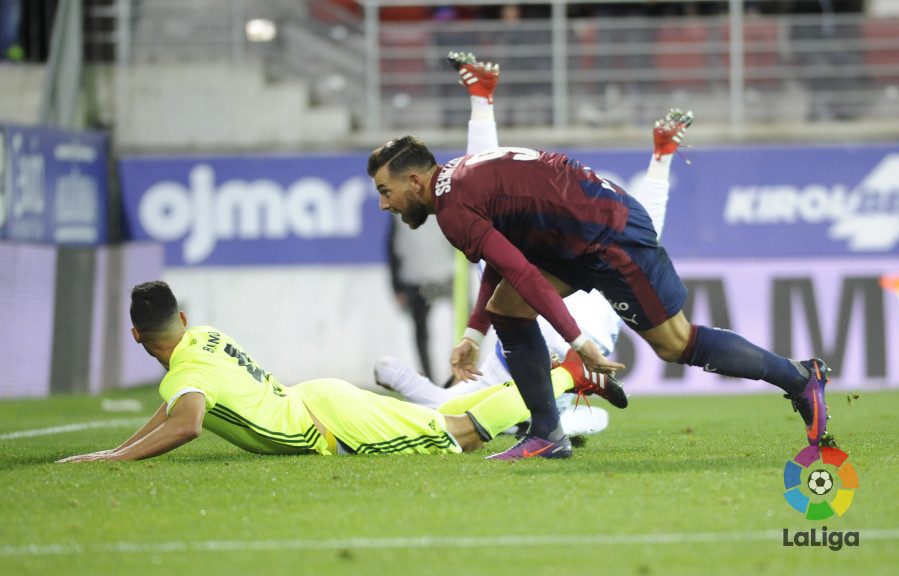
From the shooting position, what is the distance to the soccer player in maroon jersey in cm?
463

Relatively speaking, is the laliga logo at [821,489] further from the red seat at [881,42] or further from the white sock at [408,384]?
the red seat at [881,42]

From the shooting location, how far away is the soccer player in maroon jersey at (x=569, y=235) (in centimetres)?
463

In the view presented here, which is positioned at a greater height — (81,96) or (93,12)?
(93,12)

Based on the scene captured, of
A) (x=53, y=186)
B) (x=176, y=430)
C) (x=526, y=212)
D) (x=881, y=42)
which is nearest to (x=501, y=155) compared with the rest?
(x=526, y=212)

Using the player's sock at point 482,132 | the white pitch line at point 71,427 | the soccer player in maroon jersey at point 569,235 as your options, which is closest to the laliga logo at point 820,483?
the soccer player in maroon jersey at point 569,235

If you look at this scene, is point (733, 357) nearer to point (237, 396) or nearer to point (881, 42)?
point (237, 396)

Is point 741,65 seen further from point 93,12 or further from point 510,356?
point 510,356

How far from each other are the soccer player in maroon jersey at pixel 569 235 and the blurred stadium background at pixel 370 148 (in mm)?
7367

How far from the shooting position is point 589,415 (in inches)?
263

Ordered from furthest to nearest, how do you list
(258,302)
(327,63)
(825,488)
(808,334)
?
(327,63)
(258,302)
(808,334)
(825,488)

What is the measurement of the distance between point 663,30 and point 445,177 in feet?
30.2

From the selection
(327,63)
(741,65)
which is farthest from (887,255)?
(327,63)

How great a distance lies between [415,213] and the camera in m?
4.86

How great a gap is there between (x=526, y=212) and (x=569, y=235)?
203mm
